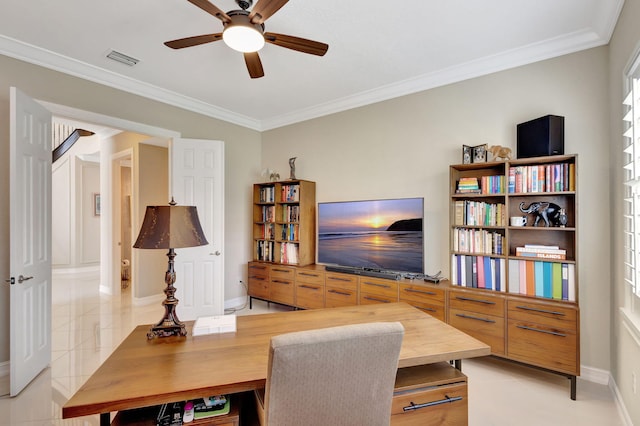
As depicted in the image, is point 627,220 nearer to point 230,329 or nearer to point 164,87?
point 230,329

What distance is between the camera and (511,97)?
115 inches

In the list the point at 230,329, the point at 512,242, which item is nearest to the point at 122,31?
the point at 230,329

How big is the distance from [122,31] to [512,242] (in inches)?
151

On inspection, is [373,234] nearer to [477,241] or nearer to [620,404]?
[477,241]

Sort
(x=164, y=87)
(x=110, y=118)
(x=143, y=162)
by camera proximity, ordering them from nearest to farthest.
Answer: (x=110, y=118), (x=164, y=87), (x=143, y=162)

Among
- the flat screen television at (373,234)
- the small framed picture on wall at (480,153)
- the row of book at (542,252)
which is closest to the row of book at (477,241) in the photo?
the row of book at (542,252)

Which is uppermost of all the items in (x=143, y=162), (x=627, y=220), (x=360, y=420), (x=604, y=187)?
(x=143, y=162)

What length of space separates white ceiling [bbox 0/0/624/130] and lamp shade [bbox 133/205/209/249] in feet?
5.27

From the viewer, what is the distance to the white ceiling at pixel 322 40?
230 cm

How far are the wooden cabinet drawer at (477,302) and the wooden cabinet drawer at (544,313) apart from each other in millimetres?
77

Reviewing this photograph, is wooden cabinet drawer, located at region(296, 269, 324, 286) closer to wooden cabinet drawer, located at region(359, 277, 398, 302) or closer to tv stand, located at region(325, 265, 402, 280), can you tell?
tv stand, located at region(325, 265, 402, 280)

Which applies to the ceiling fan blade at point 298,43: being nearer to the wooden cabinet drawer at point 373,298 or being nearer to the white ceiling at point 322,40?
the white ceiling at point 322,40

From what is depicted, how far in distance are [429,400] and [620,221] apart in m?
1.98

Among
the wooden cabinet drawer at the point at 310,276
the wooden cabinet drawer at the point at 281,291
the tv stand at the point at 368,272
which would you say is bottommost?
the wooden cabinet drawer at the point at 281,291
